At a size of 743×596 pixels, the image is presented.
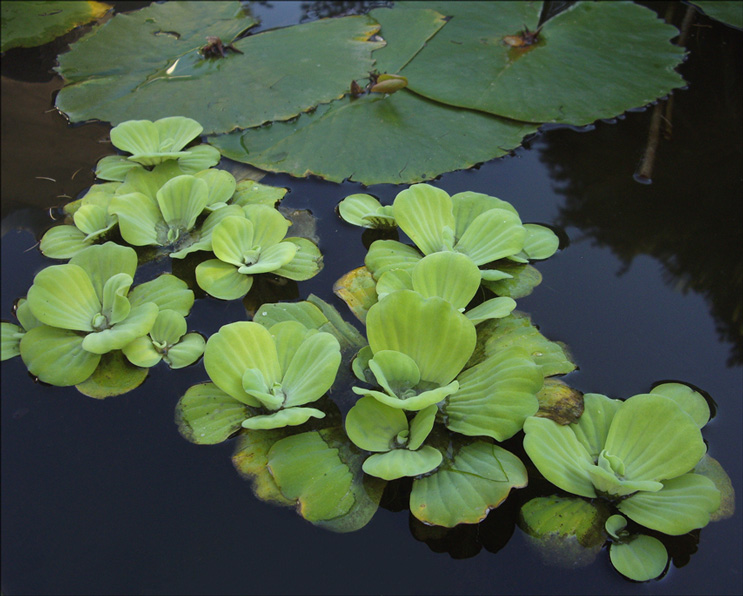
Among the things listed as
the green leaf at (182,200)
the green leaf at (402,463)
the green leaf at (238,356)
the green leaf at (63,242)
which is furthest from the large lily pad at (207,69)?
the green leaf at (402,463)

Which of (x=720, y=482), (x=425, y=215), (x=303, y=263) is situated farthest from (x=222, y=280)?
(x=720, y=482)

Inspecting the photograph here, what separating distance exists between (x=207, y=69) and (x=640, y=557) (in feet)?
7.39

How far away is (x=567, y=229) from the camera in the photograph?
70.9 inches

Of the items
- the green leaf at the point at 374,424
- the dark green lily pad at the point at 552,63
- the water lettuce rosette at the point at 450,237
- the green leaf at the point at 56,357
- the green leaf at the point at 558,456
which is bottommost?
the green leaf at the point at 56,357

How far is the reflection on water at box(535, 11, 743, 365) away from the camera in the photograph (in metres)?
1.66

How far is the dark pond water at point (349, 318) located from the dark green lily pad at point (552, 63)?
107mm

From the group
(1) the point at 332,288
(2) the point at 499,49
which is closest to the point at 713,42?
(2) the point at 499,49

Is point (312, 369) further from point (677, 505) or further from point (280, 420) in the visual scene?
point (677, 505)

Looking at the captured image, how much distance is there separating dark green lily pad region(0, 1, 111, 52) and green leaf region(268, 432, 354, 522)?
2.54m

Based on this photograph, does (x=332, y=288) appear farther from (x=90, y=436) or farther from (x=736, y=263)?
(x=736, y=263)

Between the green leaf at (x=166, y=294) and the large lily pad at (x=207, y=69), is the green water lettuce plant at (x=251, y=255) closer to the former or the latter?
the green leaf at (x=166, y=294)

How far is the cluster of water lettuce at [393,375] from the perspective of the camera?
3.65 feet

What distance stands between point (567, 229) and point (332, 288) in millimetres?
790

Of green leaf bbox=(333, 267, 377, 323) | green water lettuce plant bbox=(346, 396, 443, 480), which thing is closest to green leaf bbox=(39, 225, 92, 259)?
green leaf bbox=(333, 267, 377, 323)
